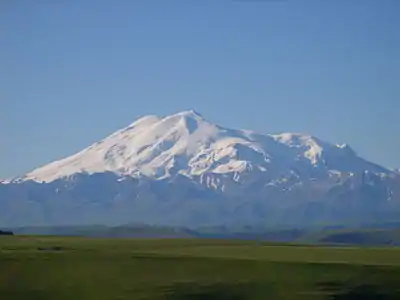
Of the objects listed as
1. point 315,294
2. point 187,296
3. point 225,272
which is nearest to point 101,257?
point 225,272

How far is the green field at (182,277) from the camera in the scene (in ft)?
168

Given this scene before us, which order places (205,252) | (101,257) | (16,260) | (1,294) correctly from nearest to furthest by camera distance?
(1,294) < (16,260) < (101,257) < (205,252)

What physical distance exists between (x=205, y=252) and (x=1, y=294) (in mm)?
28735

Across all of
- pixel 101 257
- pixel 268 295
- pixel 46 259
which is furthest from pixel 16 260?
pixel 268 295

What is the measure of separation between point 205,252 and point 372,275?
20.2 m

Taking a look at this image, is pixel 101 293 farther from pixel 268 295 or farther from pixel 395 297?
pixel 395 297

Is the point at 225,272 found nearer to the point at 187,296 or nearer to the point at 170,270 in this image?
the point at 170,270

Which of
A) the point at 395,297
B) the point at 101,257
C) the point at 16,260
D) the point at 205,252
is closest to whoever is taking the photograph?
the point at 395,297

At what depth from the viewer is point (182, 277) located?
5534 cm

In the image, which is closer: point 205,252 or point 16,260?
point 16,260

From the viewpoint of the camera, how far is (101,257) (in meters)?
63.4

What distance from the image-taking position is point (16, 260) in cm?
5894

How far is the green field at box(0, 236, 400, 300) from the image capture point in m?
51.2

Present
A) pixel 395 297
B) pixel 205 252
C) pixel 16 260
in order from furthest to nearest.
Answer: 1. pixel 205 252
2. pixel 16 260
3. pixel 395 297
